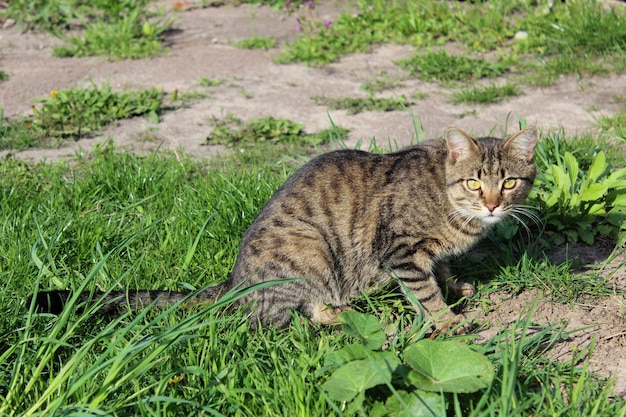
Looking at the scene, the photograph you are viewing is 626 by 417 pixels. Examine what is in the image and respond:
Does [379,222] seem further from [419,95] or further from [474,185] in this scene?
[419,95]

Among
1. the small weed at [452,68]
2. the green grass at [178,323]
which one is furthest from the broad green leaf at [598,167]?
the small weed at [452,68]

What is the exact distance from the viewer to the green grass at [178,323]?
8.59ft

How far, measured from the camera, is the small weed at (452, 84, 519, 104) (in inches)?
233

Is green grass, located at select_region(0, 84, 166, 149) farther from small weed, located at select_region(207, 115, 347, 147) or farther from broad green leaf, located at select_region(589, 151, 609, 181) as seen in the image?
broad green leaf, located at select_region(589, 151, 609, 181)

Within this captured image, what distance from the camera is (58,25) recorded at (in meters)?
7.95

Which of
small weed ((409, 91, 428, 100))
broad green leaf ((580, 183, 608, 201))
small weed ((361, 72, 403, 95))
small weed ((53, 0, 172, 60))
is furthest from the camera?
small weed ((53, 0, 172, 60))

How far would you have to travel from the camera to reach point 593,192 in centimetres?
399

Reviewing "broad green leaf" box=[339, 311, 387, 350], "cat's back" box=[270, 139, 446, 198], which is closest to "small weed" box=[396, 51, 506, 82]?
"cat's back" box=[270, 139, 446, 198]

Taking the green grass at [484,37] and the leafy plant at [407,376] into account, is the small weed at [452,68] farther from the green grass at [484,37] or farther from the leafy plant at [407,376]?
the leafy plant at [407,376]

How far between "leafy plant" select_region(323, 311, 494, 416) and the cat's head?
3.30ft

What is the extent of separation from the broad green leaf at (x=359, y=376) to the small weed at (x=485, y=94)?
3.67 m

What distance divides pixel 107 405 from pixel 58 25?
6.26 m

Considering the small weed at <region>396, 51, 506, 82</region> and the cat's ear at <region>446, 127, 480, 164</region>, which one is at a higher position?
the cat's ear at <region>446, 127, 480, 164</region>

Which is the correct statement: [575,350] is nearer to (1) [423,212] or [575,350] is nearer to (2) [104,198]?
(1) [423,212]
